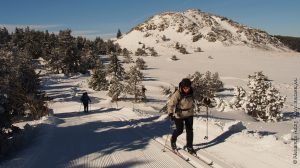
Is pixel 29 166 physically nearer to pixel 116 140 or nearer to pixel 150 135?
pixel 116 140

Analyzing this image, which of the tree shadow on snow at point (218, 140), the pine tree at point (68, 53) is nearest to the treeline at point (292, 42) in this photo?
the pine tree at point (68, 53)

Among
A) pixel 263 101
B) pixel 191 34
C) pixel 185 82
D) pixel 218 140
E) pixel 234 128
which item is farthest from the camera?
pixel 191 34

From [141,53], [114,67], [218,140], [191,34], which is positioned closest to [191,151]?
[218,140]

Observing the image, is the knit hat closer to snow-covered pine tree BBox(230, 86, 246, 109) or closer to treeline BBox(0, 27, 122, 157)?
treeline BBox(0, 27, 122, 157)

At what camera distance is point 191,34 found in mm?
136250

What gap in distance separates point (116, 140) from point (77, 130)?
3.63m

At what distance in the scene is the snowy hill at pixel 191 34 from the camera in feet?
420

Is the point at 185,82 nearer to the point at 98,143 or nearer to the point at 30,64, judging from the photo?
the point at 98,143

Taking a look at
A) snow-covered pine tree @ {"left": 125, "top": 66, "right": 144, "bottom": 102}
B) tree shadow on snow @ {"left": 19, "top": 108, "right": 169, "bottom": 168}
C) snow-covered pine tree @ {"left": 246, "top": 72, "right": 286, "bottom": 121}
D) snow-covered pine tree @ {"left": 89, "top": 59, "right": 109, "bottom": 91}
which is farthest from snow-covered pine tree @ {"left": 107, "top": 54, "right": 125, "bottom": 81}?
tree shadow on snow @ {"left": 19, "top": 108, "right": 169, "bottom": 168}

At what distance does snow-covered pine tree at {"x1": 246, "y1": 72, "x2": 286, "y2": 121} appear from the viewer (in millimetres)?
34906

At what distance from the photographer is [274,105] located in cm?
3491

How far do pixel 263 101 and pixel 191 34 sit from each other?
101935mm

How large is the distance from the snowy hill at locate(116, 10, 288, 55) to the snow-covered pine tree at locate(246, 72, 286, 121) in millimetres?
79877

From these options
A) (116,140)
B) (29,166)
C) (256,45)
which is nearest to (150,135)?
(116,140)
